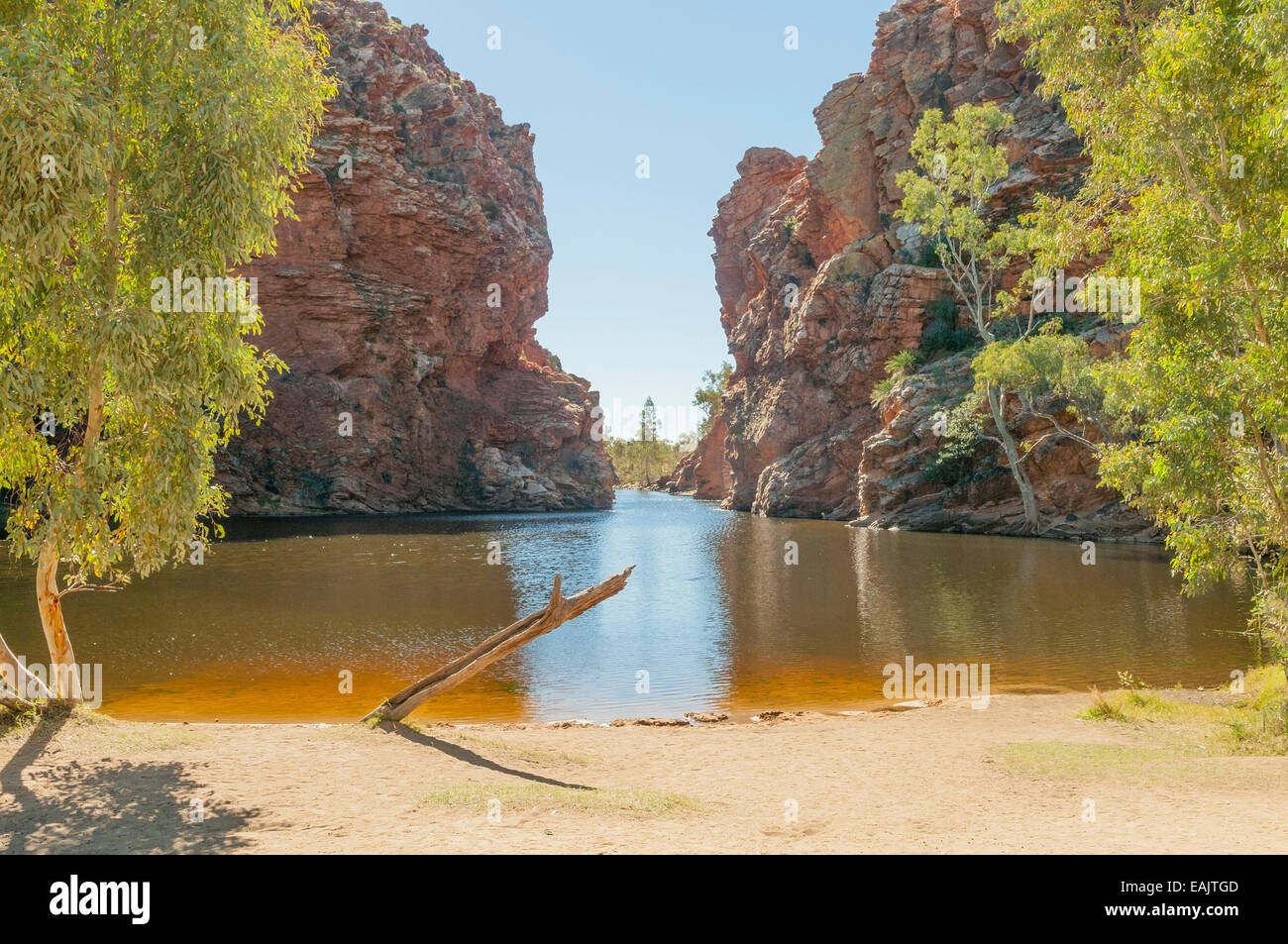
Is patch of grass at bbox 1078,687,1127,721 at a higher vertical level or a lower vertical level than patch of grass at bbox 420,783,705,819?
lower

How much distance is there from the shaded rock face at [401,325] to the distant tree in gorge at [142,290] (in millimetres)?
67484

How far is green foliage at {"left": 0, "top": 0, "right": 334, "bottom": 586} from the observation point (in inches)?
352

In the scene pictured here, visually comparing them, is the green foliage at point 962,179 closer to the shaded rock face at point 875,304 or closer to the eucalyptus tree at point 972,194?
the eucalyptus tree at point 972,194

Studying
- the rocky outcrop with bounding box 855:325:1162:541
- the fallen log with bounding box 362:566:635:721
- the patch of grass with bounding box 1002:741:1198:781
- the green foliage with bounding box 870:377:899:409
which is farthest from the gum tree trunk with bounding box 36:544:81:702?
the green foliage with bounding box 870:377:899:409

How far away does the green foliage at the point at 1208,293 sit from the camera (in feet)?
36.0

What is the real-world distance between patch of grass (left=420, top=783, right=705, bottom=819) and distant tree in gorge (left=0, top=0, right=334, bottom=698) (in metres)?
4.86

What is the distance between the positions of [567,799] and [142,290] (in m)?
7.48

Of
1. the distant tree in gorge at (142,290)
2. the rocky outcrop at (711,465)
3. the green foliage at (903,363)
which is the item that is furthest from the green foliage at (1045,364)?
the rocky outcrop at (711,465)

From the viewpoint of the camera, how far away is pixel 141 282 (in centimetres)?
931

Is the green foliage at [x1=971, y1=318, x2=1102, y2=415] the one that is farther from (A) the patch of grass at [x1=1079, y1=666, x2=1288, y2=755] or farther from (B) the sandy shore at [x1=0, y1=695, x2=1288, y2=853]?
(B) the sandy shore at [x1=0, y1=695, x2=1288, y2=853]

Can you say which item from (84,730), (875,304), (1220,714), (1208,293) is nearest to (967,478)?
(875,304)
